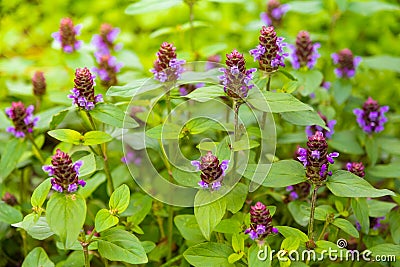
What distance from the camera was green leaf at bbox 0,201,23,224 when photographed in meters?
1.38

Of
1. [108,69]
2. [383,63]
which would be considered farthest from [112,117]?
[383,63]

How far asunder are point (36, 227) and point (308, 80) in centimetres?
91

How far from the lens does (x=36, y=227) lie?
3.99ft

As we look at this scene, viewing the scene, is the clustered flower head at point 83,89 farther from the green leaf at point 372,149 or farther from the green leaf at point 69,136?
the green leaf at point 372,149

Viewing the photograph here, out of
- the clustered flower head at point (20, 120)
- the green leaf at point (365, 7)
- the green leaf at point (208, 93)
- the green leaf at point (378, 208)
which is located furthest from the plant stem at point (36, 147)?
the green leaf at point (365, 7)

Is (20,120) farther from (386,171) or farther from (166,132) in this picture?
(386,171)

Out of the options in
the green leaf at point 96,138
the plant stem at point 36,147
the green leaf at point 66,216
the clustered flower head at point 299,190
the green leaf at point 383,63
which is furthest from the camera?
the green leaf at point 383,63

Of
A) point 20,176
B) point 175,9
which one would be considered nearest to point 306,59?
point 20,176

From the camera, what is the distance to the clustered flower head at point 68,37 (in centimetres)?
188

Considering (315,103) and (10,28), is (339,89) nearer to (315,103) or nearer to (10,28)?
(315,103)

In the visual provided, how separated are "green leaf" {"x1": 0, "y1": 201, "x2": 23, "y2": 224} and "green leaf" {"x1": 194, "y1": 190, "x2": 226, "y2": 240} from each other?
54 centimetres

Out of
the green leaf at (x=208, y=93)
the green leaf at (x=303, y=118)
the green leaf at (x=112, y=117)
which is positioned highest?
the green leaf at (x=208, y=93)

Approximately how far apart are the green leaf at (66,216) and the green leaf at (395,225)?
807mm

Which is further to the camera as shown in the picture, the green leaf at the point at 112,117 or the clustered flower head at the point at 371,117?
the clustered flower head at the point at 371,117
